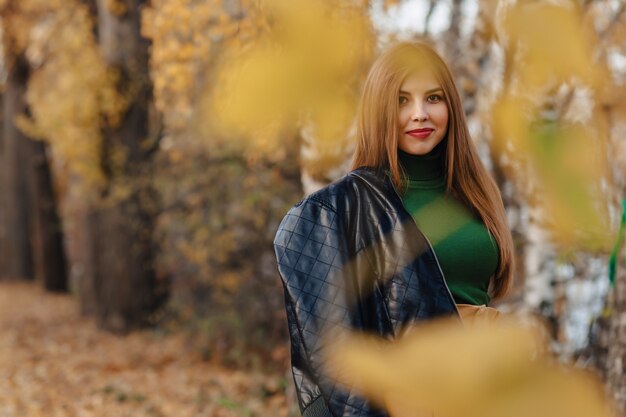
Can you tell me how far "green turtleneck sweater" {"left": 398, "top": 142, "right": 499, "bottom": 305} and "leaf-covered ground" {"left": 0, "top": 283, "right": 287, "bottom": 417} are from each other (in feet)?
13.5

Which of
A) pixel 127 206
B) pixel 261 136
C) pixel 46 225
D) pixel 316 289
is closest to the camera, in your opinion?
pixel 316 289

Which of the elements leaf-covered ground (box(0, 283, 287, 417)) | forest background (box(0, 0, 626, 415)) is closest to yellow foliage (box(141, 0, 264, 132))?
forest background (box(0, 0, 626, 415))

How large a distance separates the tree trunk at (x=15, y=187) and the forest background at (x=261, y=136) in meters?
0.15

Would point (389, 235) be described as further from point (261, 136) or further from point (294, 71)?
point (261, 136)

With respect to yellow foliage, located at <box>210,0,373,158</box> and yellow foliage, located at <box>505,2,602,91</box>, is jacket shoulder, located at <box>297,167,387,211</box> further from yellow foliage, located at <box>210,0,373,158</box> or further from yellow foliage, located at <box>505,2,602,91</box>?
yellow foliage, located at <box>210,0,373,158</box>

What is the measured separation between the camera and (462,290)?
1933 mm

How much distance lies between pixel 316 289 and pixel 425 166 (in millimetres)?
513

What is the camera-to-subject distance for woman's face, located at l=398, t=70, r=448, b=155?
1.80m

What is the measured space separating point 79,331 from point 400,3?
804 centimetres

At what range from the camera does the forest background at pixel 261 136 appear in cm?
80

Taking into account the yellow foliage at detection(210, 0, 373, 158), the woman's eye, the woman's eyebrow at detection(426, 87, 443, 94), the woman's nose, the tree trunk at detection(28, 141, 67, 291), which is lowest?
the tree trunk at detection(28, 141, 67, 291)

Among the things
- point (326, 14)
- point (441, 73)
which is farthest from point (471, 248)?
point (326, 14)

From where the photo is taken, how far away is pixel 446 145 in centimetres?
202

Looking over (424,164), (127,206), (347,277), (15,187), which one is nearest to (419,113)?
(424,164)
